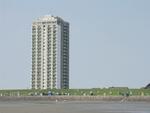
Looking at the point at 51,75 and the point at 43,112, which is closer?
the point at 43,112

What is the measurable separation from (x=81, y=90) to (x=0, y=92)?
1361 inches

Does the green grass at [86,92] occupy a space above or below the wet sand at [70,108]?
above

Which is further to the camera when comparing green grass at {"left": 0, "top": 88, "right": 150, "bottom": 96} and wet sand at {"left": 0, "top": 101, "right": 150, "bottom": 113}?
green grass at {"left": 0, "top": 88, "right": 150, "bottom": 96}

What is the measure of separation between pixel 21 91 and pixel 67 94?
2636 centimetres

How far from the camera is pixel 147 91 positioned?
514ft

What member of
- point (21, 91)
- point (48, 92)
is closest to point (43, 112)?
point (48, 92)

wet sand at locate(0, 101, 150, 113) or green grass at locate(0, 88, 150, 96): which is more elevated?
green grass at locate(0, 88, 150, 96)

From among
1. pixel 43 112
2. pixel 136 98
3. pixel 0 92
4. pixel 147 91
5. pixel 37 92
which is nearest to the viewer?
pixel 43 112

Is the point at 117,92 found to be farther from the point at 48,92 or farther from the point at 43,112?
the point at 43,112

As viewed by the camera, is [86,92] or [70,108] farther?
[86,92]

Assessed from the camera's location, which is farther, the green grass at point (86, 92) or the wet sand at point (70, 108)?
the green grass at point (86, 92)

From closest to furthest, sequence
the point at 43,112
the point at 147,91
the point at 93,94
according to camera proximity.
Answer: the point at 43,112 < the point at 147,91 < the point at 93,94

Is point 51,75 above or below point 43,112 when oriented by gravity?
above

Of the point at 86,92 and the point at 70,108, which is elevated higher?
the point at 86,92
